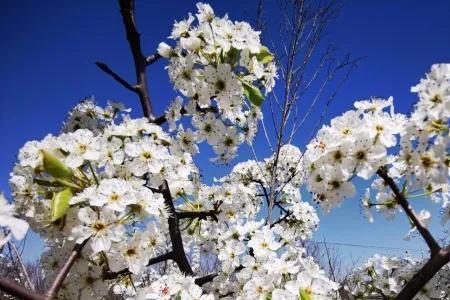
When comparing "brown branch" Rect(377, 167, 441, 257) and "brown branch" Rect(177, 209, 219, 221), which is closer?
"brown branch" Rect(377, 167, 441, 257)

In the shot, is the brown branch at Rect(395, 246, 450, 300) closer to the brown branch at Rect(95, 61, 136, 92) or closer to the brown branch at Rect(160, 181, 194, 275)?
the brown branch at Rect(160, 181, 194, 275)

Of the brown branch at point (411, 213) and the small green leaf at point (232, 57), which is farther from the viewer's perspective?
the small green leaf at point (232, 57)

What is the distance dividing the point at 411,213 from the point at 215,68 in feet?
3.71

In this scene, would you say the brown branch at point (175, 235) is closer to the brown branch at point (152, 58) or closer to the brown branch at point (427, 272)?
the brown branch at point (152, 58)

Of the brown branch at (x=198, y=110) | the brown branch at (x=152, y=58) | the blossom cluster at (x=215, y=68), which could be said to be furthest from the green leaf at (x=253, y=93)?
the brown branch at (x=152, y=58)

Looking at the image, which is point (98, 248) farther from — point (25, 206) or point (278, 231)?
point (278, 231)

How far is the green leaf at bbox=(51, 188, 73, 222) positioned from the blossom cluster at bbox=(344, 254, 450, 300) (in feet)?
5.55

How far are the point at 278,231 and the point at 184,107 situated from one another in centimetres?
104

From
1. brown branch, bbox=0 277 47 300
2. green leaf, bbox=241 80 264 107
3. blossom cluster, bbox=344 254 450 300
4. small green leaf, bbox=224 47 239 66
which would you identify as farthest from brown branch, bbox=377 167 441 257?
brown branch, bbox=0 277 47 300

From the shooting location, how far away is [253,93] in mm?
2141

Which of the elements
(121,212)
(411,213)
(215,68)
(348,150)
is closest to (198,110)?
(215,68)

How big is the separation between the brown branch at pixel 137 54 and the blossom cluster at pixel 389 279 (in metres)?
1.61

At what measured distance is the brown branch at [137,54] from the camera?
2.00m

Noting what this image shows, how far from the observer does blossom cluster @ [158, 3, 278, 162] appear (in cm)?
207
